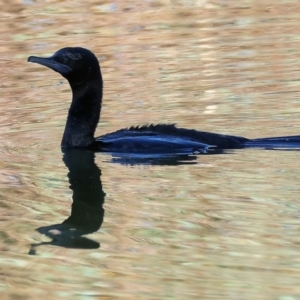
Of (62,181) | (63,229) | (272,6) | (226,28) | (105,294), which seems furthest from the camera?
(272,6)

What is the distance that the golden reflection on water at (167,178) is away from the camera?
5.34 metres

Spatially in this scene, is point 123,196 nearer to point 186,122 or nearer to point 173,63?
point 186,122

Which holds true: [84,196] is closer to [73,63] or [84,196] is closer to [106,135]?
[106,135]

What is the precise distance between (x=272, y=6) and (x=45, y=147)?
9738mm

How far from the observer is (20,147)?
8.99 m

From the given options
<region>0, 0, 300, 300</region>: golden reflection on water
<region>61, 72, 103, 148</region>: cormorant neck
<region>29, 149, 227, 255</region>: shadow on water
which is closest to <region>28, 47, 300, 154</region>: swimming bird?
<region>61, 72, 103, 148</region>: cormorant neck

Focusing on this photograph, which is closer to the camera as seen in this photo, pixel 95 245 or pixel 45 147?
pixel 95 245

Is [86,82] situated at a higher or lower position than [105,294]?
higher

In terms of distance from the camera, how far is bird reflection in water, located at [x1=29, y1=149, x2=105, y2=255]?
6.12 metres

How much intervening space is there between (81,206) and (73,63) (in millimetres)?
2034

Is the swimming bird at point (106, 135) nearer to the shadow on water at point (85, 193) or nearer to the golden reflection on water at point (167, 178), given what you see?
the shadow on water at point (85, 193)

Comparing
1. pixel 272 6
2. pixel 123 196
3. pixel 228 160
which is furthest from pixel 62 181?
pixel 272 6

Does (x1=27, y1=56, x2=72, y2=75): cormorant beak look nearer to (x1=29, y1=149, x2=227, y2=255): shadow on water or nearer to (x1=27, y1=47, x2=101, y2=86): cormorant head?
(x1=27, y1=47, x2=101, y2=86): cormorant head

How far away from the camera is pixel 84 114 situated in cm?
888
